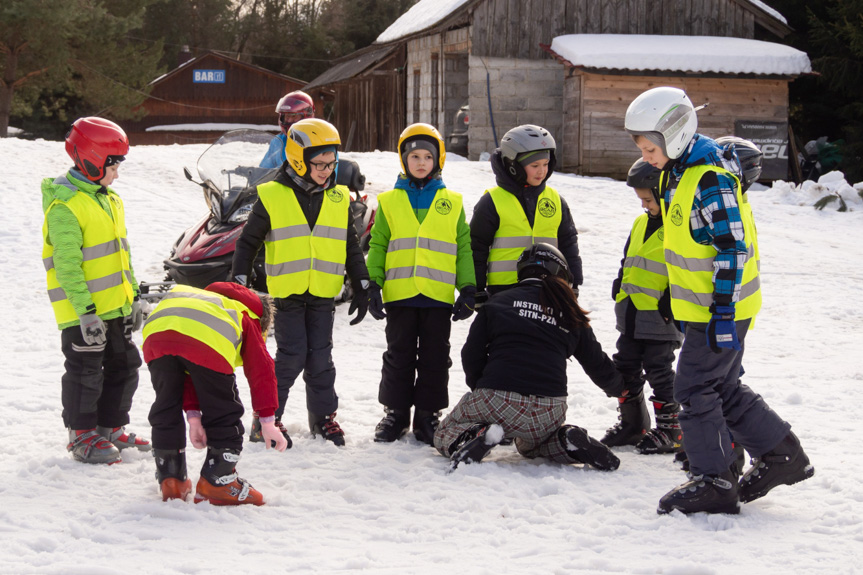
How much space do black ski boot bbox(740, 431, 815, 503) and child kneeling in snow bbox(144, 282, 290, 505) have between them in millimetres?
2019

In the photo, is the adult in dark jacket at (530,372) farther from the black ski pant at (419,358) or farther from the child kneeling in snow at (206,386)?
the child kneeling in snow at (206,386)

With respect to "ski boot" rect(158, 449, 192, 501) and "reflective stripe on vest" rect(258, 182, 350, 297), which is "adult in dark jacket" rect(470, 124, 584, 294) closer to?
"reflective stripe on vest" rect(258, 182, 350, 297)

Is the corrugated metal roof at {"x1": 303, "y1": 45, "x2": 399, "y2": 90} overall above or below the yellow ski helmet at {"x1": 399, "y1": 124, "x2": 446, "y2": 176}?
above

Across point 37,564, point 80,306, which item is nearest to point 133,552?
point 37,564

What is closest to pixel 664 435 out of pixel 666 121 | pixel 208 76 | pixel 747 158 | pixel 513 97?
pixel 747 158

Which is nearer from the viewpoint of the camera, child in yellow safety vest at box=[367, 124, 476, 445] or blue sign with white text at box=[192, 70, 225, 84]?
child in yellow safety vest at box=[367, 124, 476, 445]

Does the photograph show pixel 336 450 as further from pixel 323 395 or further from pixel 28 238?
pixel 28 238

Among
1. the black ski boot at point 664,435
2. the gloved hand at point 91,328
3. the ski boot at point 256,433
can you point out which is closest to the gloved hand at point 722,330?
the black ski boot at point 664,435

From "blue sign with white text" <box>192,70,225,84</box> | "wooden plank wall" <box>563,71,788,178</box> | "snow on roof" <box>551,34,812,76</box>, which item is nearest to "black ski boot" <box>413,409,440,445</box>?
"snow on roof" <box>551,34,812,76</box>

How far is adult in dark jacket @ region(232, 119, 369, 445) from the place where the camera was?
481cm

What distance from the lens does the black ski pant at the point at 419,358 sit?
4.97 metres

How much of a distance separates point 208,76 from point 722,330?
36.1m

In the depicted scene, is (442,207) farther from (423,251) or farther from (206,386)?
(206,386)

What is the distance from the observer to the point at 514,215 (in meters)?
5.01
